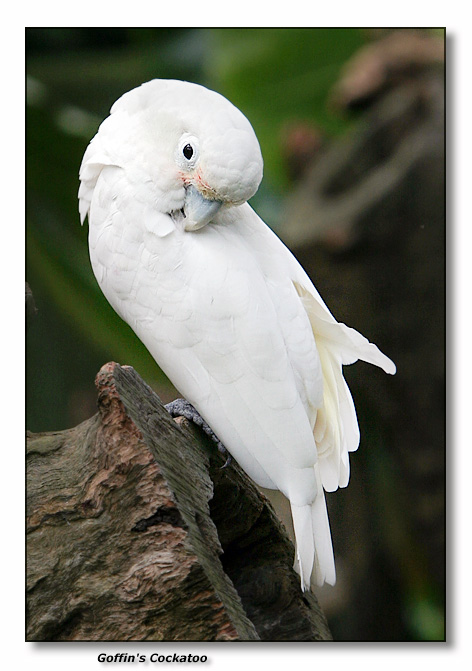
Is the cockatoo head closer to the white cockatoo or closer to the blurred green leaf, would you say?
the white cockatoo

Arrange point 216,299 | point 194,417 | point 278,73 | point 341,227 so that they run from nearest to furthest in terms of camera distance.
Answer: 1. point 216,299
2. point 194,417
3. point 278,73
4. point 341,227

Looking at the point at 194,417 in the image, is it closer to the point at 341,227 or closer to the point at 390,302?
the point at 390,302

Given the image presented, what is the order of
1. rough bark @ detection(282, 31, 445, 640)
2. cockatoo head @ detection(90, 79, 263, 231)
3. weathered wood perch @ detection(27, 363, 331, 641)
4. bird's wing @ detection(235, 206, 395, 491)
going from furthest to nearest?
rough bark @ detection(282, 31, 445, 640), bird's wing @ detection(235, 206, 395, 491), cockatoo head @ detection(90, 79, 263, 231), weathered wood perch @ detection(27, 363, 331, 641)

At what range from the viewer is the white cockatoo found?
137 cm

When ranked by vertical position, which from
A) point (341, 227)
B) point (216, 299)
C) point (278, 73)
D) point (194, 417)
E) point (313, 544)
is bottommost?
point (313, 544)

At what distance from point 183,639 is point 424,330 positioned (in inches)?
42.7

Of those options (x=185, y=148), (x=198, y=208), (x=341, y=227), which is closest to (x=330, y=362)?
(x=198, y=208)

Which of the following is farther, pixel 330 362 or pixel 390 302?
pixel 390 302

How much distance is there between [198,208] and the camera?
4.53ft

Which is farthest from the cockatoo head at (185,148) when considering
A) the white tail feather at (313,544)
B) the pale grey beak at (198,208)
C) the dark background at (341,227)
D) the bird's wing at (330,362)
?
the white tail feather at (313,544)

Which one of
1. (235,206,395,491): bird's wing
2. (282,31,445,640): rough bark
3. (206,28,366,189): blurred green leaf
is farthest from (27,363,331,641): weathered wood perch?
(206,28,366,189): blurred green leaf

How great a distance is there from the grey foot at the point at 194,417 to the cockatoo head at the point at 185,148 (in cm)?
41

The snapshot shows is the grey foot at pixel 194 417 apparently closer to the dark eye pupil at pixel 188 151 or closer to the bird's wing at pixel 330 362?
the bird's wing at pixel 330 362
